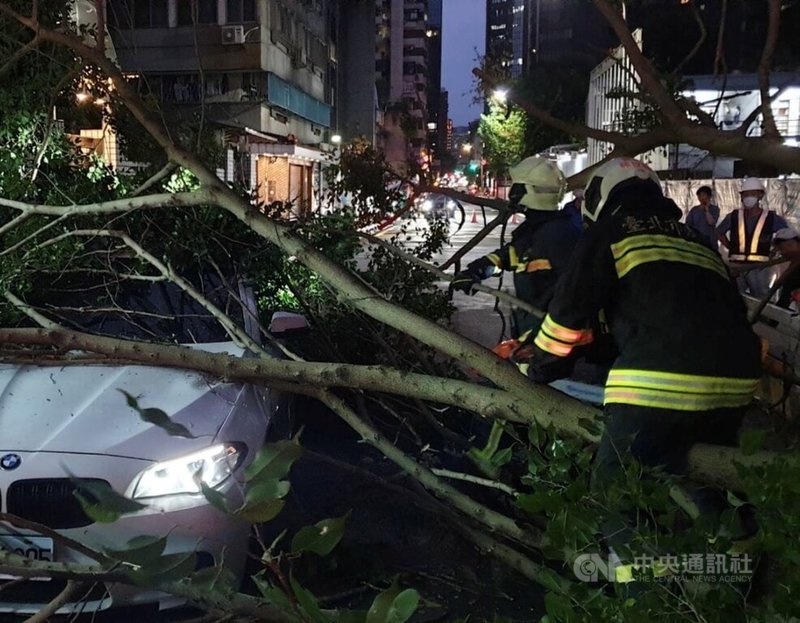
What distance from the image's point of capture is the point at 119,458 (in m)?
2.77

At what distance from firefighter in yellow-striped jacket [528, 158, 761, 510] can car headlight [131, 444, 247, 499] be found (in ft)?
4.35

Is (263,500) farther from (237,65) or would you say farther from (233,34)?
(237,65)

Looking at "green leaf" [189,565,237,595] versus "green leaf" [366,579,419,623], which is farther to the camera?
"green leaf" [189,565,237,595]

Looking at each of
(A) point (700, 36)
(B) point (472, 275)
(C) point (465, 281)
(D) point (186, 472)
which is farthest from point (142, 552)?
(A) point (700, 36)

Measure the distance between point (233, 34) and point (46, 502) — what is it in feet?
90.9

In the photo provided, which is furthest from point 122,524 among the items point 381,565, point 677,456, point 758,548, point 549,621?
point 758,548

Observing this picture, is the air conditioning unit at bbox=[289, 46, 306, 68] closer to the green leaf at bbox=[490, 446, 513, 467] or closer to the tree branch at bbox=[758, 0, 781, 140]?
the tree branch at bbox=[758, 0, 781, 140]

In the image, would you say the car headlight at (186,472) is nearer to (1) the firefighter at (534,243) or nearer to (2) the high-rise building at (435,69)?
(1) the firefighter at (534,243)

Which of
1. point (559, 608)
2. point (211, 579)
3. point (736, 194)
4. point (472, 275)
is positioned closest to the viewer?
point (559, 608)

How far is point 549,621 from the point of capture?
154 centimetres

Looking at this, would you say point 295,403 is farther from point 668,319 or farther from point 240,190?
point 668,319

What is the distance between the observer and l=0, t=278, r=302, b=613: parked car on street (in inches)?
105

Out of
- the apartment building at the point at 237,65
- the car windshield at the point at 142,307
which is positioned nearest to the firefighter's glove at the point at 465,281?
the car windshield at the point at 142,307

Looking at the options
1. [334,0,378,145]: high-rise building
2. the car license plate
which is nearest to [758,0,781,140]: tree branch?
the car license plate
